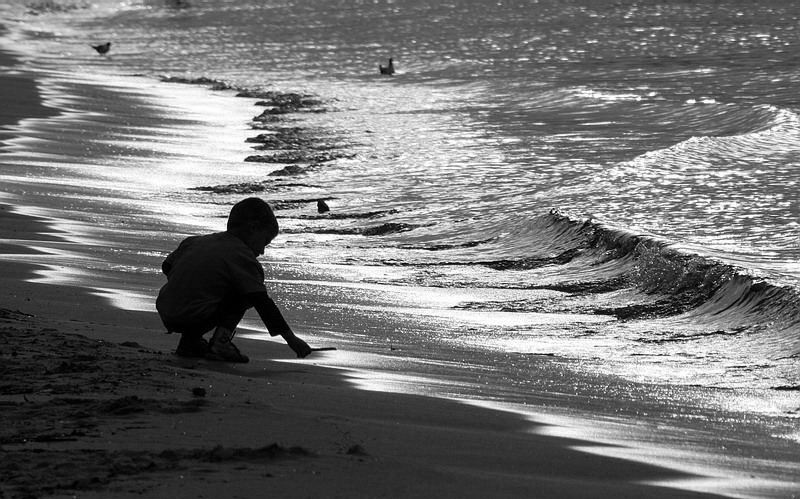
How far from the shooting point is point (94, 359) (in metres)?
5.06

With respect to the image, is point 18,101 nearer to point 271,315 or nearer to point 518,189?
point 518,189

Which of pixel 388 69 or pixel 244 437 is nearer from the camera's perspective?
pixel 244 437

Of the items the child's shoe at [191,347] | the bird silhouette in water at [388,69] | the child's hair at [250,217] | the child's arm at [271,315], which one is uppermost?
the child's hair at [250,217]

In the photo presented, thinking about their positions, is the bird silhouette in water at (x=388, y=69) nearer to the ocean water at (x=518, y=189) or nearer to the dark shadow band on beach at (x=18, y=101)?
the ocean water at (x=518, y=189)

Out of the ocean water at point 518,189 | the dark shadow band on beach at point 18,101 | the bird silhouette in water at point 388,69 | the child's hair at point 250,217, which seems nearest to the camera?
the child's hair at point 250,217

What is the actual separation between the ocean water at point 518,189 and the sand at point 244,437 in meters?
0.85

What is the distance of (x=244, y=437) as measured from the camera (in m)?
4.07

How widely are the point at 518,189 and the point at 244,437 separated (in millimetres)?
9619

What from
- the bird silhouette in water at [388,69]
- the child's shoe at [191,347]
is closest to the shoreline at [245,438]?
the child's shoe at [191,347]

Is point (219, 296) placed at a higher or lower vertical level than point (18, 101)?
higher

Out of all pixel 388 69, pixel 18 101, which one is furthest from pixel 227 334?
pixel 388 69

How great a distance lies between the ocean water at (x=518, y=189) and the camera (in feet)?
22.7

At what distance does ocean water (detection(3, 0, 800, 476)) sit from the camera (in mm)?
6930

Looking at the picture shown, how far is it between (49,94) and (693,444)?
21616 millimetres
